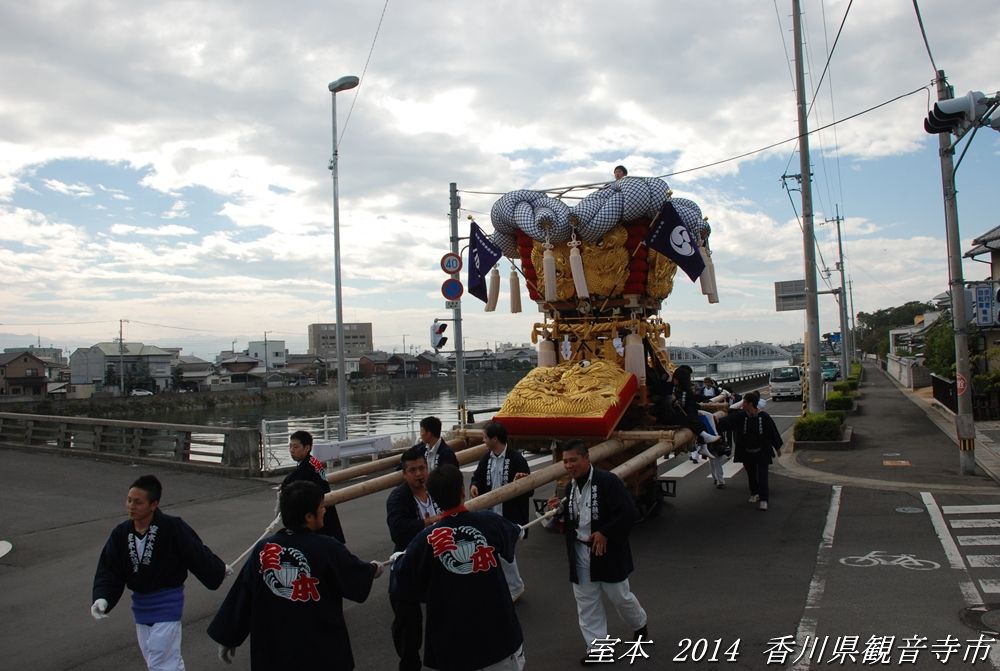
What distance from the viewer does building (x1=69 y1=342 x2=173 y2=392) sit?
236 feet

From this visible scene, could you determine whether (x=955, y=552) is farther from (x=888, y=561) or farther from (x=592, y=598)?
(x=592, y=598)

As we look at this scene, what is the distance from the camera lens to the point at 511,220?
965cm

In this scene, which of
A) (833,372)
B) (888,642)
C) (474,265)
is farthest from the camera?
(833,372)

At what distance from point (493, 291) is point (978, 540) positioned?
6.71 meters

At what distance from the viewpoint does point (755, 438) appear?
972cm

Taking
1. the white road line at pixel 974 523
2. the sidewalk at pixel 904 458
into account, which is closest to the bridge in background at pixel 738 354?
the sidewalk at pixel 904 458

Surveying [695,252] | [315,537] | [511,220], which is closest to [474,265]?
[511,220]

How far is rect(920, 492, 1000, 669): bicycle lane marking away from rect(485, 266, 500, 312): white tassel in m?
6.31

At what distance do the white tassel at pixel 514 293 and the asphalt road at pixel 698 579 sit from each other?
354 cm

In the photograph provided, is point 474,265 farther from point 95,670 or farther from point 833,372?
point 833,372

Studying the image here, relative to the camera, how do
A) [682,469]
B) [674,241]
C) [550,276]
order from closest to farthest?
[674,241]
[550,276]
[682,469]

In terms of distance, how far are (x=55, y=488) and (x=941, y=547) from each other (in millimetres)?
13512

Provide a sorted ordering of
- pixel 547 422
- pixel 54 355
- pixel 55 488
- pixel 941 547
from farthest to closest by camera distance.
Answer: pixel 54 355, pixel 55 488, pixel 547 422, pixel 941 547

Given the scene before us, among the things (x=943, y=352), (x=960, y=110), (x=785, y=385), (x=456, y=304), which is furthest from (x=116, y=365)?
(x=960, y=110)
